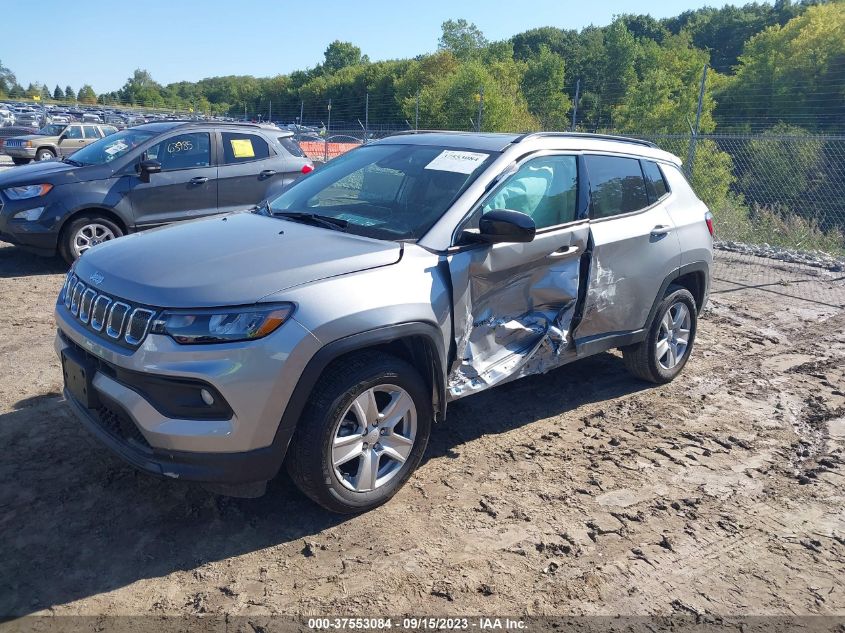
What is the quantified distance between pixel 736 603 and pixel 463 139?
Result: 2.99m

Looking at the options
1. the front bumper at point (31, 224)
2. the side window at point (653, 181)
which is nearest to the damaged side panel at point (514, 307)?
the side window at point (653, 181)

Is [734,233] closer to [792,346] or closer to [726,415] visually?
[792,346]

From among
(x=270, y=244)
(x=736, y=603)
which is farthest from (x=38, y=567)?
(x=736, y=603)

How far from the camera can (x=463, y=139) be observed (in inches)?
173

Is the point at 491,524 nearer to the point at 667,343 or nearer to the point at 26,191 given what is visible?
the point at 667,343

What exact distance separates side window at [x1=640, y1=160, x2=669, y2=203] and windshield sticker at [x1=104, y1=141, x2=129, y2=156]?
242 inches

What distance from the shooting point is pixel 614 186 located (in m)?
4.72

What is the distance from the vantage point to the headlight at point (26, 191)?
759cm

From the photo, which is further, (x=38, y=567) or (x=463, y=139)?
(x=463, y=139)

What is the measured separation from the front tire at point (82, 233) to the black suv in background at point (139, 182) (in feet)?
0.03

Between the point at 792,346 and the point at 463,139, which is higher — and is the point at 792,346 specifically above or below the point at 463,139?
below

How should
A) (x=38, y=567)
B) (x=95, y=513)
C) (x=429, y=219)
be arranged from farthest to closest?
(x=429, y=219), (x=95, y=513), (x=38, y=567)

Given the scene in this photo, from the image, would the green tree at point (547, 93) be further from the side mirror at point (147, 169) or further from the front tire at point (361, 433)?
the front tire at point (361, 433)

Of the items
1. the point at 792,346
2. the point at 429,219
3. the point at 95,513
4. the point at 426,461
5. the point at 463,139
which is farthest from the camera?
the point at 792,346
